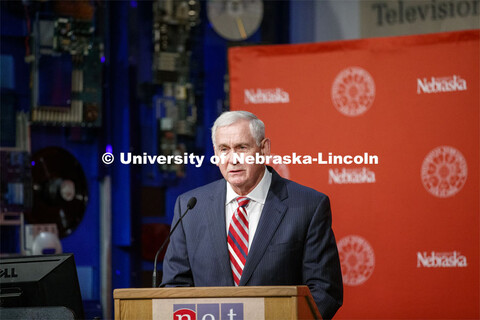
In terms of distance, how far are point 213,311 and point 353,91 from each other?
2199 mm

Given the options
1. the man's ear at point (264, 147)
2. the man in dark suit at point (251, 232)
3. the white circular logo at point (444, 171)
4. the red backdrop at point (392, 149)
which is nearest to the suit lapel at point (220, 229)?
the man in dark suit at point (251, 232)

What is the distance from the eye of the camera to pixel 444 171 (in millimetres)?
3705

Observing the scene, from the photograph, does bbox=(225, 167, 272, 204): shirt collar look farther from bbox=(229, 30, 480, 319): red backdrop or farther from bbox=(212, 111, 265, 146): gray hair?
bbox=(229, 30, 480, 319): red backdrop

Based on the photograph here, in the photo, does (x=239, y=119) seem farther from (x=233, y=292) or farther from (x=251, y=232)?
(x=233, y=292)

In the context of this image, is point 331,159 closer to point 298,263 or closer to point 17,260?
point 298,263

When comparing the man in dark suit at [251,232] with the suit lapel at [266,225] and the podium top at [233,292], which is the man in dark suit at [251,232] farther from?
the podium top at [233,292]

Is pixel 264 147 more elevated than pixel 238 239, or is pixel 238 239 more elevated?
pixel 264 147

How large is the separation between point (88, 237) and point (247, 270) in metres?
2.49

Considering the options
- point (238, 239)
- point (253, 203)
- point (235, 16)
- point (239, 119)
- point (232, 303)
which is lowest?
point (232, 303)

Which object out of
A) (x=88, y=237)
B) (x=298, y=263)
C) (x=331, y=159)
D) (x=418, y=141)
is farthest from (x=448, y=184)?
(x=88, y=237)

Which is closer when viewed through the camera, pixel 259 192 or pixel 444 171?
pixel 259 192

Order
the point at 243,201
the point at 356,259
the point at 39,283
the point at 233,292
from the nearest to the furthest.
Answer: the point at 233,292
the point at 39,283
the point at 243,201
the point at 356,259

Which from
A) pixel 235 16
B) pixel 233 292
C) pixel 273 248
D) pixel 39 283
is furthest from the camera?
pixel 235 16

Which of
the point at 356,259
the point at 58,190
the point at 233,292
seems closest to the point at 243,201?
the point at 233,292
